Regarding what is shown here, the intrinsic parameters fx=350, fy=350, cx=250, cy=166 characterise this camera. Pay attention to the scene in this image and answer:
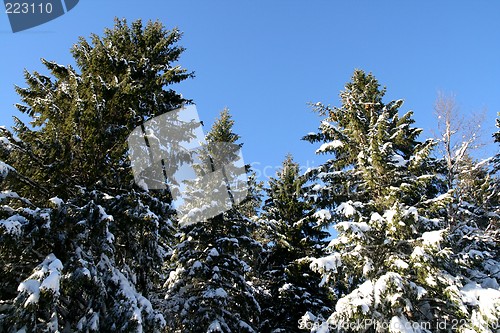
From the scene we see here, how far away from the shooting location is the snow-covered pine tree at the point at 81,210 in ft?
22.8

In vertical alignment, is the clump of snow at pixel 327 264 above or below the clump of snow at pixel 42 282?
above

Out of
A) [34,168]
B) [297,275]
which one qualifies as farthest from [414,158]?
[34,168]

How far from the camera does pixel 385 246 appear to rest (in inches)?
412

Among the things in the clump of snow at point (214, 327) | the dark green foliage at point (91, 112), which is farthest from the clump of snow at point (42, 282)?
the clump of snow at point (214, 327)

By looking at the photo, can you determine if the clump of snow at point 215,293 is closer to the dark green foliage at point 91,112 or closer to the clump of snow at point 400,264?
the dark green foliage at point 91,112

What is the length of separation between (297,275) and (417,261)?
20.7 feet

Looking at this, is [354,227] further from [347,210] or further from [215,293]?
[215,293]

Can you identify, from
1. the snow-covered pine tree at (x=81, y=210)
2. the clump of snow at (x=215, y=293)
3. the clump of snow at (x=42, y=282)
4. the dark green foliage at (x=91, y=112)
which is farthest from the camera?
the clump of snow at (x=215, y=293)

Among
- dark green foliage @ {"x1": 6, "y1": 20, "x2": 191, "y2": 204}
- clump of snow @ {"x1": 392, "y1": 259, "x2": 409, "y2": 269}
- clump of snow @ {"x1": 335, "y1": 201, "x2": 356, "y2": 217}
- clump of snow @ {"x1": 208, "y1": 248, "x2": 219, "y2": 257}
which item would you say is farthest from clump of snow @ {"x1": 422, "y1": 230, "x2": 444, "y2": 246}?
dark green foliage @ {"x1": 6, "y1": 20, "x2": 191, "y2": 204}

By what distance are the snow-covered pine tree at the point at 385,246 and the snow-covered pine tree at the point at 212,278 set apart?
2.61 m

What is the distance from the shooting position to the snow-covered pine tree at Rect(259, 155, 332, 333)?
555 inches

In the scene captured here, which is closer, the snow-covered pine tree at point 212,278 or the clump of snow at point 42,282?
the clump of snow at point 42,282

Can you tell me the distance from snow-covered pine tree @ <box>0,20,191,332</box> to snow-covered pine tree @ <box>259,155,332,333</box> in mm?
5573

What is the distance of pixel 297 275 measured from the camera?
1467 centimetres
